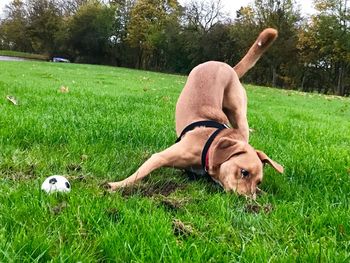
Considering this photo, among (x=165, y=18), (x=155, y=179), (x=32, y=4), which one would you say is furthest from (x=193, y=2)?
(x=155, y=179)

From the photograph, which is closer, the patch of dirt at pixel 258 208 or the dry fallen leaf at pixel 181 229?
the dry fallen leaf at pixel 181 229

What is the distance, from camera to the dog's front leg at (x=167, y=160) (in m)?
3.42

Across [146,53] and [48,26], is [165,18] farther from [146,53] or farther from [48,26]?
[48,26]

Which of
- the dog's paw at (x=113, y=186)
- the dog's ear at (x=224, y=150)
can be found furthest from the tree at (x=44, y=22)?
the dog's paw at (x=113, y=186)

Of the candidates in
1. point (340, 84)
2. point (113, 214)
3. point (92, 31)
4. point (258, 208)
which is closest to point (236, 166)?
point (258, 208)

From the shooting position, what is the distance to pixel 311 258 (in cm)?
210

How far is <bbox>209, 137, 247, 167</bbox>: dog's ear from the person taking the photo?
3.54m

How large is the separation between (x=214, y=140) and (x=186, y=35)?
48.6 m

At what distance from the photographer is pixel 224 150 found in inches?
141

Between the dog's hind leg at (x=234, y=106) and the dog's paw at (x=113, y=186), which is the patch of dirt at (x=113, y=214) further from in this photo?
the dog's hind leg at (x=234, y=106)

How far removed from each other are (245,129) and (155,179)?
1.68 metres

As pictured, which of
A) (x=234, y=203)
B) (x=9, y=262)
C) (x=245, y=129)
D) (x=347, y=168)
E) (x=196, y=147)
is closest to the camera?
(x=9, y=262)

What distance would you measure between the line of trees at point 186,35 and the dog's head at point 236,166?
38.8 m

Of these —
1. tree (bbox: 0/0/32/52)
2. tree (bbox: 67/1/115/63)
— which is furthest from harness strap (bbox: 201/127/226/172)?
tree (bbox: 0/0/32/52)
